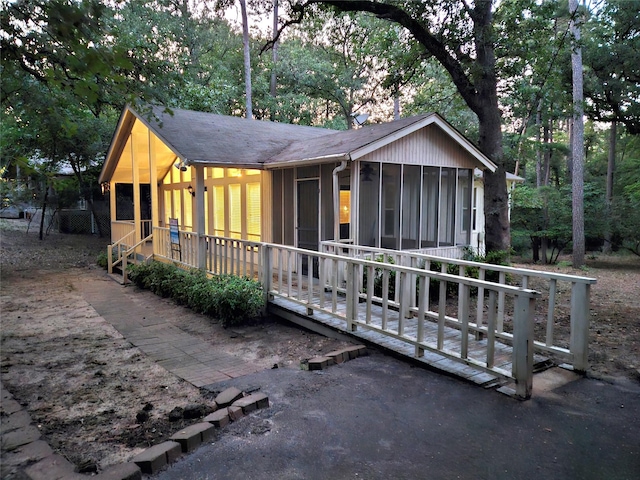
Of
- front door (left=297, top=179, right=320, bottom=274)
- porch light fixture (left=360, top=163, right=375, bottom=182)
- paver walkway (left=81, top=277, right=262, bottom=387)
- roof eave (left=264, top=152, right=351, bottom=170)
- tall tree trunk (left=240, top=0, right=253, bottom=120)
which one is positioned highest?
tall tree trunk (left=240, top=0, right=253, bottom=120)

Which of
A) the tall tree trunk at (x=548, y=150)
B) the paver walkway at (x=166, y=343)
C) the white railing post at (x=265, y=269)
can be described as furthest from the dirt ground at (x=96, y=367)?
the tall tree trunk at (x=548, y=150)

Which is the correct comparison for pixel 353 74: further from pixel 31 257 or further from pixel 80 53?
pixel 80 53

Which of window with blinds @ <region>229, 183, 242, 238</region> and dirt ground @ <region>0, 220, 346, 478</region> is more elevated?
window with blinds @ <region>229, 183, 242, 238</region>

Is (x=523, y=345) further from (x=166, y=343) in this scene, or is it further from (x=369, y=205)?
(x=369, y=205)

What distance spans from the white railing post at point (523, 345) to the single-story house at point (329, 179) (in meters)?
4.30

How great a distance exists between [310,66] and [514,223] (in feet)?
44.0

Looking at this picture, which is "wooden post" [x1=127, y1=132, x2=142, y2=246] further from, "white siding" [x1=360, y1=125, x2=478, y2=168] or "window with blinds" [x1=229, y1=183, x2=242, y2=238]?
"white siding" [x1=360, y1=125, x2=478, y2=168]

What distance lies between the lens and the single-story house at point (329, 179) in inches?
316

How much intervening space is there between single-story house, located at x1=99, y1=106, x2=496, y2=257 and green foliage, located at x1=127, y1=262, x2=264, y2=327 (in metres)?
1.16

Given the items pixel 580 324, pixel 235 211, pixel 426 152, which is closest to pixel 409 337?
pixel 580 324

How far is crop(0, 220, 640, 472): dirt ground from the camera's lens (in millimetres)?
3297

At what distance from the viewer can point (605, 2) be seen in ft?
43.4

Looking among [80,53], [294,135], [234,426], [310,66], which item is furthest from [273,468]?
[310,66]

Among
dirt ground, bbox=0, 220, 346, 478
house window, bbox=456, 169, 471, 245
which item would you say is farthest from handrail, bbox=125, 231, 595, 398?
house window, bbox=456, 169, 471, 245
